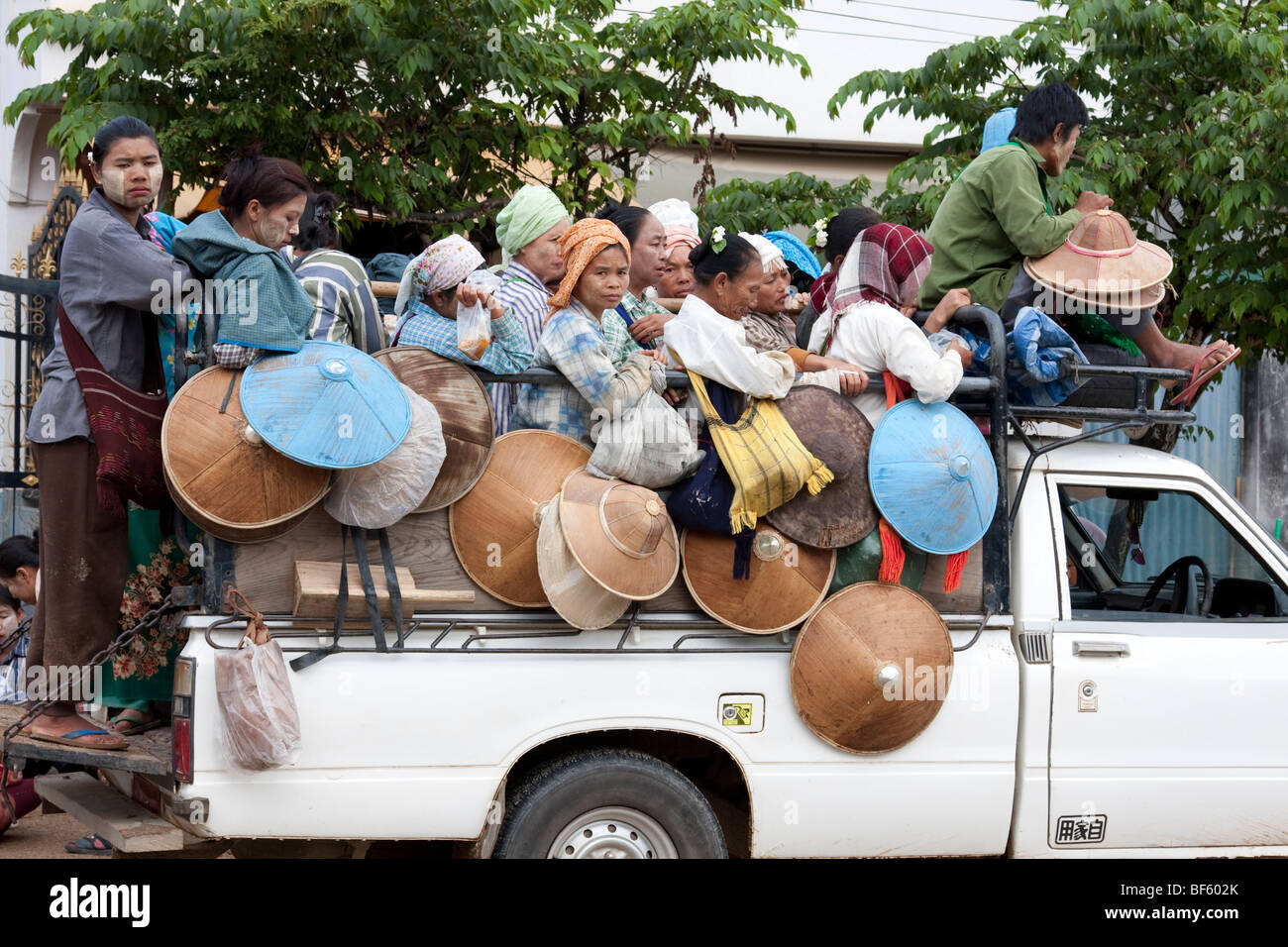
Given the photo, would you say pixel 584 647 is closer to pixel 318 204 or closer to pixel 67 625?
pixel 67 625

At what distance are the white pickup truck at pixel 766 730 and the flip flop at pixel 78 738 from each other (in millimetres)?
83

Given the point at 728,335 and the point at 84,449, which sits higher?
the point at 728,335

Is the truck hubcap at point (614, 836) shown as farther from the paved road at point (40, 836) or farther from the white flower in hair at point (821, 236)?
the white flower in hair at point (821, 236)

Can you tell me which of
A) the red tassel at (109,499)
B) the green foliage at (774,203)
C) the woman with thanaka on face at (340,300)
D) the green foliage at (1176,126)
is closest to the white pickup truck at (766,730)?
the red tassel at (109,499)

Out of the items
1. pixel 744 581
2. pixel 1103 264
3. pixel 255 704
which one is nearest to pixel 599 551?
pixel 744 581

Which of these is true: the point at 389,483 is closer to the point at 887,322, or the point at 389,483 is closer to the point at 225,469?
the point at 225,469

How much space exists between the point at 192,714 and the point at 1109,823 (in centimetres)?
300

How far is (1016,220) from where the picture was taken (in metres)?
5.21

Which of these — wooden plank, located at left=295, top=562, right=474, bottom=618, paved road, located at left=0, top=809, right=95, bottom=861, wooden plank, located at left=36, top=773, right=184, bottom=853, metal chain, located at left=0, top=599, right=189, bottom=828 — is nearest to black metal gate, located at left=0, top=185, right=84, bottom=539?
paved road, located at left=0, top=809, right=95, bottom=861

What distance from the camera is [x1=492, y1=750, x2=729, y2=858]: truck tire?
14.1 feet

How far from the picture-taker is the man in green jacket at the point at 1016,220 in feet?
17.1

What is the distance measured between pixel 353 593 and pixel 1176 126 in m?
6.79

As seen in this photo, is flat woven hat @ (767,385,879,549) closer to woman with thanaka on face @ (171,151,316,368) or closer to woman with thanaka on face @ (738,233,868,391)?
woman with thanaka on face @ (738,233,868,391)

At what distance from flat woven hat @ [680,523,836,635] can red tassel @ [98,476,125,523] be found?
5.88ft
